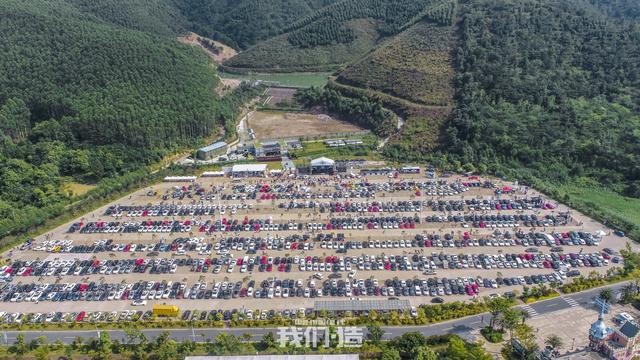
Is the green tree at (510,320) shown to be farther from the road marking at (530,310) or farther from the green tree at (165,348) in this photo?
the green tree at (165,348)

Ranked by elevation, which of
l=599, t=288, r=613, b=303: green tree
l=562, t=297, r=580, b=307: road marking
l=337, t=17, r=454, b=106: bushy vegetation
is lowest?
l=562, t=297, r=580, b=307: road marking

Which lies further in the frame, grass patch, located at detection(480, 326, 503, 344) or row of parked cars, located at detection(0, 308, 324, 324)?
row of parked cars, located at detection(0, 308, 324, 324)

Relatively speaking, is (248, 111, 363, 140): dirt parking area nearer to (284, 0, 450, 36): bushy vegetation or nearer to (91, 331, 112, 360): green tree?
(284, 0, 450, 36): bushy vegetation

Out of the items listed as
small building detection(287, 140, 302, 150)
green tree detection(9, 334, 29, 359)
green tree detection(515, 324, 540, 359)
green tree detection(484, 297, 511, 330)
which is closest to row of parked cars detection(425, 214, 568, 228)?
green tree detection(484, 297, 511, 330)

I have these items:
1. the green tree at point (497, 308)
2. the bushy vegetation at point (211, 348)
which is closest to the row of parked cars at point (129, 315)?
the bushy vegetation at point (211, 348)

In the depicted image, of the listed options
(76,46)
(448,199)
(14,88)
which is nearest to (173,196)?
(448,199)

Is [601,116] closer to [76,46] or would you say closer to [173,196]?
[173,196]
